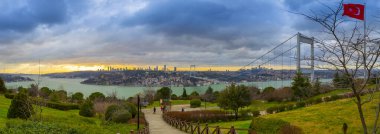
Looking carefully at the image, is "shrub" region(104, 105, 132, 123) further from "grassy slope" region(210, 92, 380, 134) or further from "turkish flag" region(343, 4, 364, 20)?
"turkish flag" region(343, 4, 364, 20)

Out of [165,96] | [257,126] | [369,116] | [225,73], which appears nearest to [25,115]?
[257,126]

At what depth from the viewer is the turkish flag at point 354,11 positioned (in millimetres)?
9320

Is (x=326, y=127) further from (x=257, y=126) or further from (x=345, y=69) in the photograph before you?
(x=345, y=69)

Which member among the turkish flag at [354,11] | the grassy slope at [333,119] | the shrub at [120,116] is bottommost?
the shrub at [120,116]

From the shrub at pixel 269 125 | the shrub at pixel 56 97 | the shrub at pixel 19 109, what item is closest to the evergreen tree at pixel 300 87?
the shrub at pixel 269 125

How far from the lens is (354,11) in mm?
9516

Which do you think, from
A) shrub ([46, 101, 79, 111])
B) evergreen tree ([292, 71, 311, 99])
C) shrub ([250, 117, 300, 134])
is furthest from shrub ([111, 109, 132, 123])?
evergreen tree ([292, 71, 311, 99])

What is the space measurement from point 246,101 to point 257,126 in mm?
23498

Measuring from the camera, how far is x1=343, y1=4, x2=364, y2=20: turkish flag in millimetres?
9320

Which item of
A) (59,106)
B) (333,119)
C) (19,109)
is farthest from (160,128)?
(59,106)

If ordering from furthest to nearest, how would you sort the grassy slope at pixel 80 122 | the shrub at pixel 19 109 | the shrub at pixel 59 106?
the shrub at pixel 59 106 < the shrub at pixel 19 109 < the grassy slope at pixel 80 122

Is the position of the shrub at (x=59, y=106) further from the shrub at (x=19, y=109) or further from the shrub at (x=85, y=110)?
the shrub at (x=19, y=109)

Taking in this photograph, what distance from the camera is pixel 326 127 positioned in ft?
66.6

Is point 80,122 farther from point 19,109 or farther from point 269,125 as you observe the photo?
point 269,125
